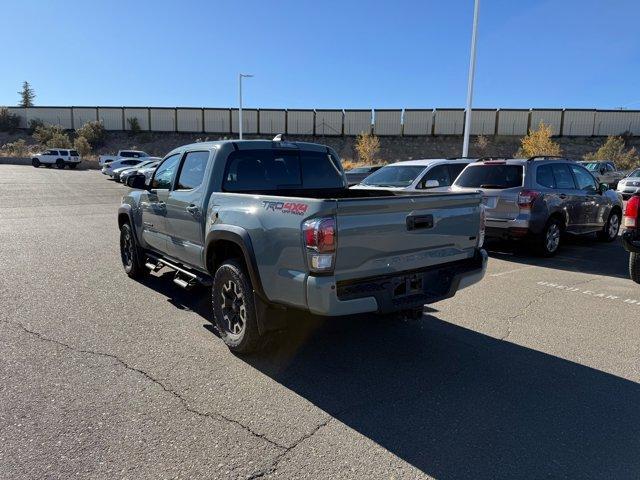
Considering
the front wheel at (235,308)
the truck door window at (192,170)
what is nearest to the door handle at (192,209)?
the truck door window at (192,170)

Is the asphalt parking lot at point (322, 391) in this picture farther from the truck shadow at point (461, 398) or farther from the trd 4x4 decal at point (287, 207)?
the trd 4x4 decal at point (287, 207)

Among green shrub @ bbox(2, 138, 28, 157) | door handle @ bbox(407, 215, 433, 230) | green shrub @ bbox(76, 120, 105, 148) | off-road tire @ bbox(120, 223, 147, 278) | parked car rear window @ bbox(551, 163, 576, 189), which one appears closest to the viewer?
door handle @ bbox(407, 215, 433, 230)

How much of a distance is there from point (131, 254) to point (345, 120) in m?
56.9

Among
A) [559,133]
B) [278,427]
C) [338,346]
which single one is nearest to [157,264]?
[338,346]

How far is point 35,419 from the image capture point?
317cm

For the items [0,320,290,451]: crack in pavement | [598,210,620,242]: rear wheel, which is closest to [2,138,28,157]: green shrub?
[0,320,290,451]: crack in pavement

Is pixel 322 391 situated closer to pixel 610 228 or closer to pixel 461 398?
pixel 461 398

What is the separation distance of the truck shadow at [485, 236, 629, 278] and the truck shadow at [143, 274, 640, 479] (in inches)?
174

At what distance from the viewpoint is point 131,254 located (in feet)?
22.7

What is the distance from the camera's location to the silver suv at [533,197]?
8.50 m

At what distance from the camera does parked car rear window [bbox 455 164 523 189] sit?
8773mm

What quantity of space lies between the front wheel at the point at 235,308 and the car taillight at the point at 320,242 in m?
0.89

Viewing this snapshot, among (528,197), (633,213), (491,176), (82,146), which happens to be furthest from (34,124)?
(633,213)

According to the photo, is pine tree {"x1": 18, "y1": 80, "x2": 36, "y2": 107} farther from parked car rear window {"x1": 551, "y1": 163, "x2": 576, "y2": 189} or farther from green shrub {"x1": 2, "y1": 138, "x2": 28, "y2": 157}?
parked car rear window {"x1": 551, "y1": 163, "x2": 576, "y2": 189}
